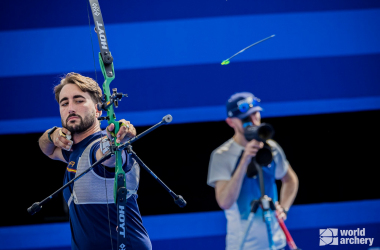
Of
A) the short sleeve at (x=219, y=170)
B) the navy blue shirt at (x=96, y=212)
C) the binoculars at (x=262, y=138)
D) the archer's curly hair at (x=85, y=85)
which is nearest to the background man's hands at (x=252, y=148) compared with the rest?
the binoculars at (x=262, y=138)

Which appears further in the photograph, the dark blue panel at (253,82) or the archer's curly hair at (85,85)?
the dark blue panel at (253,82)

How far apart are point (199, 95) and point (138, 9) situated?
0.71 metres

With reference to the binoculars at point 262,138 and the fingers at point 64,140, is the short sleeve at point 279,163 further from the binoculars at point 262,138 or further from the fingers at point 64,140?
the fingers at point 64,140

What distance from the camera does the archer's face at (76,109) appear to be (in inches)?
106

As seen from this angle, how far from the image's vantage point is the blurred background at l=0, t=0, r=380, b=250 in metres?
3.06

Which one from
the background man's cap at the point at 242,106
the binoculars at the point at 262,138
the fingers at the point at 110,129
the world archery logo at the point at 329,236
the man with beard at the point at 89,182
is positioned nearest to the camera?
the binoculars at the point at 262,138

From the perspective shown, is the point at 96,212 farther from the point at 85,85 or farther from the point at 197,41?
the point at 197,41

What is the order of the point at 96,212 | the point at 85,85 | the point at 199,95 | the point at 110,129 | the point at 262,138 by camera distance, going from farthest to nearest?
the point at 199,95
the point at 85,85
the point at 96,212
the point at 110,129
the point at 262,138

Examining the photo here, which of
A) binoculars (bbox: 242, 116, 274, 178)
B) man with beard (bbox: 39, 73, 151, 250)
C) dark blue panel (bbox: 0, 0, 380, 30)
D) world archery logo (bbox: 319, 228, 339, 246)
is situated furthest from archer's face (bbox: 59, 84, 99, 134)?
world archery logo (bbox: 319, 228, 339, 246)

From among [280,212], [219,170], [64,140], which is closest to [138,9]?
[64,140]

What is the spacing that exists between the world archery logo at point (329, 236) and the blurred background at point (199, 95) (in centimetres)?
5

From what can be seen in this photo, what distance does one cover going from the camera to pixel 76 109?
2.70 m

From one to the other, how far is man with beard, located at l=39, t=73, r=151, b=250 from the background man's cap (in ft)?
2.27

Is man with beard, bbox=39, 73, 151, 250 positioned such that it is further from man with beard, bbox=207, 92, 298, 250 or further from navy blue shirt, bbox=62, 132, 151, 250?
man with beard, bbox=207, 92, 298, 250
